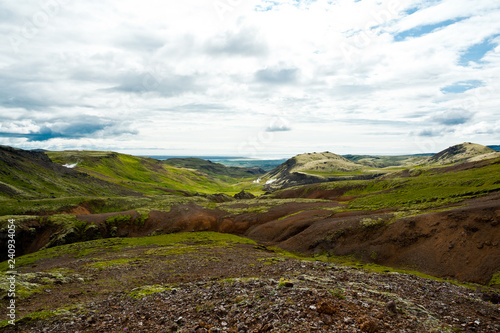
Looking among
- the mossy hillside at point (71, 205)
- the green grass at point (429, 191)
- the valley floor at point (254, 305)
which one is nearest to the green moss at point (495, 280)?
the valley floor at point (254, 305)

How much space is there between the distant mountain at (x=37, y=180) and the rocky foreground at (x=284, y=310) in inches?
5649

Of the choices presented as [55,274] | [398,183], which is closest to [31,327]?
[55,274]

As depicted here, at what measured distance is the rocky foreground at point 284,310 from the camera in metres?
16.8

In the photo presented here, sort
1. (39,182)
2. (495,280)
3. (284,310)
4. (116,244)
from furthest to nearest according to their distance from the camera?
(39,182) → (116,244) → (495,280) → (284,310)

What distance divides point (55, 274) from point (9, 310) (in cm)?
1484

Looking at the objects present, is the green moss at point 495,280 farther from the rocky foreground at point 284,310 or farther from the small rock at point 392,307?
the small rock at point 392,307

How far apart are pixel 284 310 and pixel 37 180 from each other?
201 metres

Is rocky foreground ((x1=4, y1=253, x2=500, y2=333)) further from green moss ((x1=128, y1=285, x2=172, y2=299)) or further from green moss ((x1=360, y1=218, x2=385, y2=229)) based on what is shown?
green moss ((x1=360, y1=218, x2=385, y2=229))

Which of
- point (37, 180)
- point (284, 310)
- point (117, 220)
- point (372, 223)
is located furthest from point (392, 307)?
point (37, 180)

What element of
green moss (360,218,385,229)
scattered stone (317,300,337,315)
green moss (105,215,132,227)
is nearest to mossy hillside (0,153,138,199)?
green moss (105,215,132,227)

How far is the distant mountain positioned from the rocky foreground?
143490 mm

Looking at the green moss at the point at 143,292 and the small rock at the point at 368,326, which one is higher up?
the small rock at the point at 368,326

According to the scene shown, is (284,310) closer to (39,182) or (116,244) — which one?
(116,244)

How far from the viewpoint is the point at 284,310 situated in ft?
59.0
